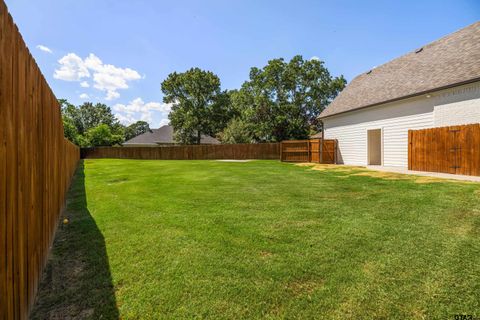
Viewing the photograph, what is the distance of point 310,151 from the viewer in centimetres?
1814

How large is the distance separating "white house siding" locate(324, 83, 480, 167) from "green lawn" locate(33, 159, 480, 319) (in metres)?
6.61

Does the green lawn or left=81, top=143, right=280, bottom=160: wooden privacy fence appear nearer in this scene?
the green lawn

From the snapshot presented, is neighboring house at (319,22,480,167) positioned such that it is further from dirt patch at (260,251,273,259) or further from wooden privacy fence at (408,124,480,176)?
dirt patch at (260,251,273,259)

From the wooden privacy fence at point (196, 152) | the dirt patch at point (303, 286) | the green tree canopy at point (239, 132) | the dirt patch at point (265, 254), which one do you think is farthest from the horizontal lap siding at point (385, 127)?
the green tree canopy at point (239, 132)

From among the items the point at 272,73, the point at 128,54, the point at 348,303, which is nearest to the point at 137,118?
the point at 272,73

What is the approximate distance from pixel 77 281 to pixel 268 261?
6.04 ft

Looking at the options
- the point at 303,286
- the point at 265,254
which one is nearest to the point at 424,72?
the point at 265,254

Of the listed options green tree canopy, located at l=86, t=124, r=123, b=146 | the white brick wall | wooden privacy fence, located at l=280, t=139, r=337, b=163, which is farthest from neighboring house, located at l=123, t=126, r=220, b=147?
the white brick wall

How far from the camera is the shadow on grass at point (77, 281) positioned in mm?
2014

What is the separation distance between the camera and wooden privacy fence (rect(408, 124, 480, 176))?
8.63m

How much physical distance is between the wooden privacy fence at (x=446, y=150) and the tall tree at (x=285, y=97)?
2032 cm

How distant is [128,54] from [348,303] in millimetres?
15529

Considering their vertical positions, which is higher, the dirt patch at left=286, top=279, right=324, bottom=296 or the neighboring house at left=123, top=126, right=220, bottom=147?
the neighboring house at left=123, top=126, right=220, bottom=147

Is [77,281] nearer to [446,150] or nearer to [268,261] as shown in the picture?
[268,261]
